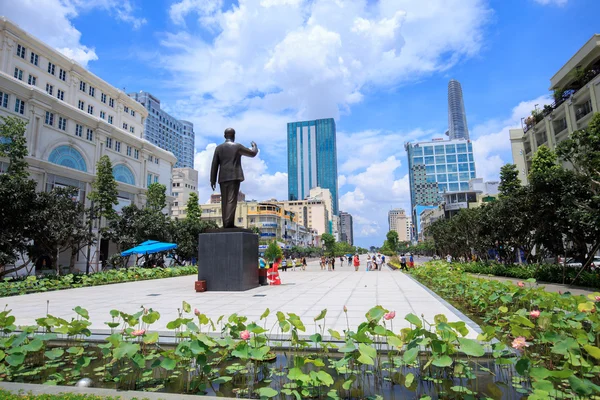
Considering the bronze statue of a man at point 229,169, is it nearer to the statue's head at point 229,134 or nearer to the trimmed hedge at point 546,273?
the statue's head at point 229,134

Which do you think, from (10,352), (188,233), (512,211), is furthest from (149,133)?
(10,352)

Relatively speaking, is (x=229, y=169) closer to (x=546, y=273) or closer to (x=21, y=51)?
(x=546, y=273)

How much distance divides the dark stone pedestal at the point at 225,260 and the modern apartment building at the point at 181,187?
7035 cm

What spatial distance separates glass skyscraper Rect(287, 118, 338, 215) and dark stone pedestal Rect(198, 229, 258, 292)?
174m

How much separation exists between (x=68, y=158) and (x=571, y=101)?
44.3m

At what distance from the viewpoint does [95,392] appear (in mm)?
3369

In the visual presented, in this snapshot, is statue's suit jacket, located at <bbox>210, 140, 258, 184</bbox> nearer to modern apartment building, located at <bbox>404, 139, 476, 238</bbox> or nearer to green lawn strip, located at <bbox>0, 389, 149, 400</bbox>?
green lawn strip, located at <bbox>0, 389, 149, 400</bbox>

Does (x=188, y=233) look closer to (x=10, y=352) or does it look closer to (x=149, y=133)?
(x=10, y=352)

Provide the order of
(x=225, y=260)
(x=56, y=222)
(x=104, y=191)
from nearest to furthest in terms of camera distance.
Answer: (x=225, y=260) → (x=56, y=222) → (x=104, y=191)

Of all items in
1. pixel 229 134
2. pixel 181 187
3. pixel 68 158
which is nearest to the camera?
pixel 229 134

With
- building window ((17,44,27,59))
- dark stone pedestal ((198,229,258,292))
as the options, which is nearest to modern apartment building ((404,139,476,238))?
building window ((17,44,27,59))

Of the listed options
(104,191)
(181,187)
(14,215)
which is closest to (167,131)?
(181,187)

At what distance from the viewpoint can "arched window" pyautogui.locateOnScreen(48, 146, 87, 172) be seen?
3059 cm

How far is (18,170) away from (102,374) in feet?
64.5
